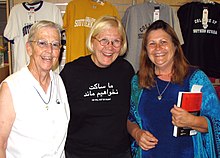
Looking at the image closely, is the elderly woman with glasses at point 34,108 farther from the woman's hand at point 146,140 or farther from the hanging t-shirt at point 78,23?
the hanging t-shirt at point 78,23

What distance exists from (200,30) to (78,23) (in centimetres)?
133

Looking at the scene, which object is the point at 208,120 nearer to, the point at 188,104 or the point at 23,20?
the point at 188,104

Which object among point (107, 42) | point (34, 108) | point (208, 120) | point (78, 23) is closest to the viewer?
point (34, 108)

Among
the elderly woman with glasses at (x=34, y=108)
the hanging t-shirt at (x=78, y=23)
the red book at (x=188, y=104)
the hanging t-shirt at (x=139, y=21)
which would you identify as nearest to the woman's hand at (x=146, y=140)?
the red book at (x=188, y=104)

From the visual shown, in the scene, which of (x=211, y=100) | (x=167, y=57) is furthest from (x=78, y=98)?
(x=211, y=100)

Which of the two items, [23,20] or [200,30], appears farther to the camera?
[200,30]

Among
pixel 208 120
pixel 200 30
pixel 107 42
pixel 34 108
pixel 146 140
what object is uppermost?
pixel 200 30

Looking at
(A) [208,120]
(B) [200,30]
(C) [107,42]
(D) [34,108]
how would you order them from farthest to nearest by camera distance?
(B) [200,30] < (C) [107,42] < (A) [208,120] < (D) [34,108]

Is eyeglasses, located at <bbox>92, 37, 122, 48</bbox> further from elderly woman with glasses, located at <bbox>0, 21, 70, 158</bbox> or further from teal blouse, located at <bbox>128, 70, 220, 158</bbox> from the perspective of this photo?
teal blouse, located at <bbox>128, 70, 220, 158</bbox>

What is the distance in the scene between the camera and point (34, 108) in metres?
1.40

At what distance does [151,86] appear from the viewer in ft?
5.53

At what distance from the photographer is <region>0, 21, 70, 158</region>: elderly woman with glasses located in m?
1.34

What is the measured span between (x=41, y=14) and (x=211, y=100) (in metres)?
1.93

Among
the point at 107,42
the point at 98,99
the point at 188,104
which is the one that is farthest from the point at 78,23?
the point at 188,104
